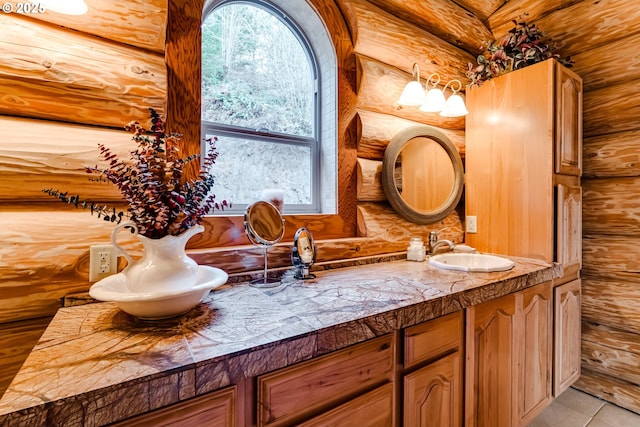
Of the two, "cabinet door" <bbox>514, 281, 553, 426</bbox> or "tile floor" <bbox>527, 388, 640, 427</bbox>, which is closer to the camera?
"cabinet door" <bbox>514, 281, 553, 426</bbox>

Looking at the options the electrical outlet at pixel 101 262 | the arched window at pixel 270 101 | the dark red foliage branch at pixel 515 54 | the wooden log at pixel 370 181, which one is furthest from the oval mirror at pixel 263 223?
the dark red foliage branch at pixel 515 54

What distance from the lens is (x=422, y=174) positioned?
193 cm

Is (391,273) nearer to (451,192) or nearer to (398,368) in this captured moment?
(398,368)

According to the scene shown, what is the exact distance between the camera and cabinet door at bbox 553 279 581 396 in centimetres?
172

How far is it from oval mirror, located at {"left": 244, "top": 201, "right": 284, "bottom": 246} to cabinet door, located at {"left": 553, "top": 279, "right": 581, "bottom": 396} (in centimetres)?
164

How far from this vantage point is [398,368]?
39.6 inches

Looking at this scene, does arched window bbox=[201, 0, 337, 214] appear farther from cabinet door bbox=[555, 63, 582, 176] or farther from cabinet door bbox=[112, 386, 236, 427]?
cabinet door bbox=[555, 63, 582, 176]

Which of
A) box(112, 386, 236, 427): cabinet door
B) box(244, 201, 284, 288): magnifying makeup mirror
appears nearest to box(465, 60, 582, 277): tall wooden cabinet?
box(244, 201, 284, 288): magnifying makeup mirror

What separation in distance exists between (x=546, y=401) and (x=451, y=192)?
51.4 inches

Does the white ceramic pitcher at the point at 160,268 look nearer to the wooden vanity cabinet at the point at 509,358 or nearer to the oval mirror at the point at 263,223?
the oval mirror at the point at 263,223

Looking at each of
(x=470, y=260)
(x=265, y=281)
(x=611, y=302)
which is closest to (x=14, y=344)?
(x=265, y=281)

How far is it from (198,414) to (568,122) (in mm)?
2302

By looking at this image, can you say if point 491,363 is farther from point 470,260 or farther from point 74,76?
point 74,76

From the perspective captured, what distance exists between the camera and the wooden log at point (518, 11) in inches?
80.4
